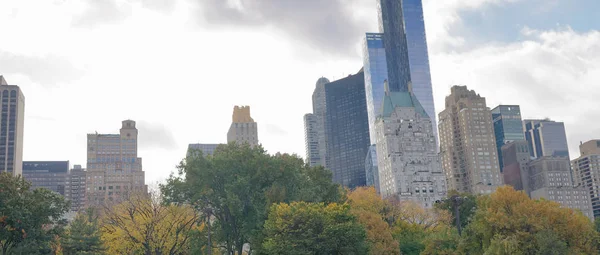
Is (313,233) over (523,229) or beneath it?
over

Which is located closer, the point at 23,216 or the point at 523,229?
the point at 23,216

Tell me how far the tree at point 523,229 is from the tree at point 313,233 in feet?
39.4

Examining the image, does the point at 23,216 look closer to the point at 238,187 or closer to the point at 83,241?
the point at 83,241

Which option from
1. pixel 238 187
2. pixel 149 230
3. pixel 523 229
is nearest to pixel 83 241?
pixel 149 230

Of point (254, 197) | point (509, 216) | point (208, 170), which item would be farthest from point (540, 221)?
point (208, 170)

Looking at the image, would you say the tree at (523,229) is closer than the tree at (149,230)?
Yes

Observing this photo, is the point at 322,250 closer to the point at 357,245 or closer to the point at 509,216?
the point at 357,245

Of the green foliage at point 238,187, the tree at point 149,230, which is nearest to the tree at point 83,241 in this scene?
the tree at point 149,230

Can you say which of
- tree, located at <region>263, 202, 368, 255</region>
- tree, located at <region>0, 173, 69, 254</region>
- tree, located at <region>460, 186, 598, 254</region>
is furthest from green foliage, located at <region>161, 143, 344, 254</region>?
tree, located at <region>460, 186, 598, 254</region>

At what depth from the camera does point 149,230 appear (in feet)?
245

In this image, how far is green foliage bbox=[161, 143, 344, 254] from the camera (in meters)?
71.1

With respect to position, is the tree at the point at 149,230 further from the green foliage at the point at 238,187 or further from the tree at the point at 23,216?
the tree at the point at 23,216

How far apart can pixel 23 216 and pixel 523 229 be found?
46043 millimetres

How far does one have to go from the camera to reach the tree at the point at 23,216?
5831 centimetres
